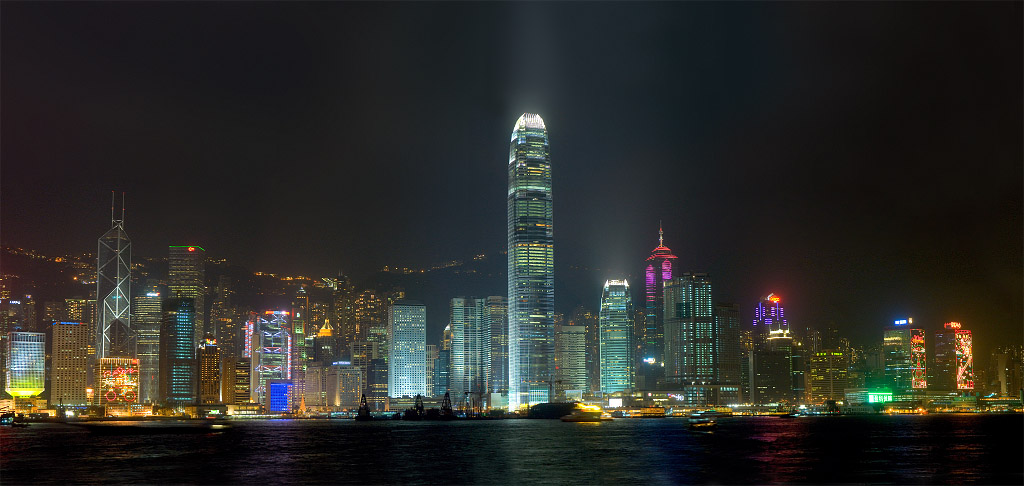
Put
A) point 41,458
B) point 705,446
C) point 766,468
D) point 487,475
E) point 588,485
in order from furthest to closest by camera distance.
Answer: point 705,446 < point 41,458 < point 766,468 < point 487,475 < point 588,485

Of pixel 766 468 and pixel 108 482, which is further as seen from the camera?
pixel 766 468

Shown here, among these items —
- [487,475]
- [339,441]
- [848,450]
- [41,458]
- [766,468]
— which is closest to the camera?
[487,475]

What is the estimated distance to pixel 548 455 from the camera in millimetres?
95312

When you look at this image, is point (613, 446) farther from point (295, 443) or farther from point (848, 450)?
point (295, 443)

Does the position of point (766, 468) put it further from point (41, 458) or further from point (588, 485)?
point (41, 458)

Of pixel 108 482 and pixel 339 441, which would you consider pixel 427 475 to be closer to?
pixel 108 482

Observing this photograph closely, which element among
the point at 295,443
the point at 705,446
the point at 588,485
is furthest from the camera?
the point at 295,443

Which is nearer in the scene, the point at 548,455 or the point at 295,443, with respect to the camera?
the point at 548,455

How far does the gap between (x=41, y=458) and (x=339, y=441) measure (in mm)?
43533

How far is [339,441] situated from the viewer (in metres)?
131

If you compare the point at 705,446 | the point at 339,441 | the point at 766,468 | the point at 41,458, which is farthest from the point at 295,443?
the point at 766,468

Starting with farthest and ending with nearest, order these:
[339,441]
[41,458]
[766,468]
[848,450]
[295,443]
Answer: [339,441] < [295,443] < [848,450] < [41,458] < [766,468]

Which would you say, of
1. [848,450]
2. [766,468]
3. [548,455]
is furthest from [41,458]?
[848,450]

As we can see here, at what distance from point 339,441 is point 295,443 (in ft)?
30.2
